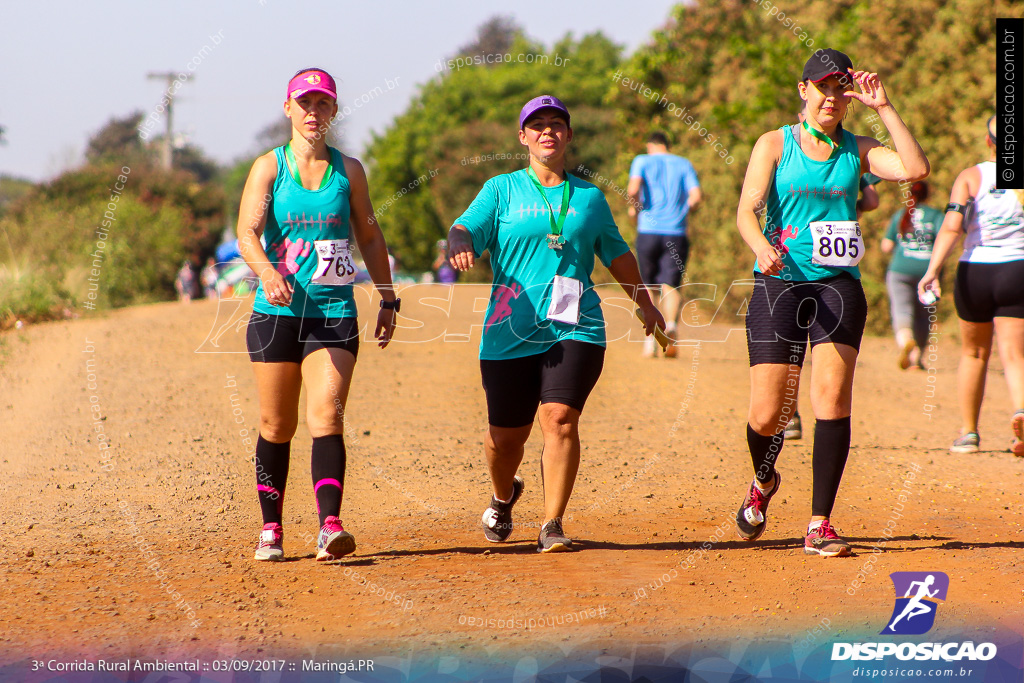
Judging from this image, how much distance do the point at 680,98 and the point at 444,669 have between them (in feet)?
67.4

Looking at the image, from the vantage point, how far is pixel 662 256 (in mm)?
9977

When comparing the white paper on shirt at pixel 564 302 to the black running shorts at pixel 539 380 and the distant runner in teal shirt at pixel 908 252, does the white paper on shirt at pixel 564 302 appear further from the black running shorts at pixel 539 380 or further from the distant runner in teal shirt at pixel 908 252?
the distant runner in teal shirt at pixel 908 252

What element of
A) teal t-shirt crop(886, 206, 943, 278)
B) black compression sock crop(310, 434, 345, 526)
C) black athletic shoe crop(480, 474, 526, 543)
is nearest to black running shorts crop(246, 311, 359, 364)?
black compression sock crop(310, 434, 345, 526)

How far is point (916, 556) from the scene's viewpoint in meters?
4.63

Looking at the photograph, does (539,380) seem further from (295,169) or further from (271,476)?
(295,169)

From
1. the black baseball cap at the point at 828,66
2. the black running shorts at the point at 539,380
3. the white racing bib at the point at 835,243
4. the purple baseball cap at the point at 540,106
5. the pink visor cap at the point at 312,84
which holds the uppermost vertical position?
the black baseball cap at the point at 828,66

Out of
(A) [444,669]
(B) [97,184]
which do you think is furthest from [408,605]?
(B) [97,184]

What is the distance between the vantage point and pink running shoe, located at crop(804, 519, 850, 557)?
4602 millimetres

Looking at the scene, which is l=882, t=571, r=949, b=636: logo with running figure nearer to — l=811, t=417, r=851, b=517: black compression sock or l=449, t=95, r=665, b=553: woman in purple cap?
l=811, t=417, r=851, b=517: black compression sock

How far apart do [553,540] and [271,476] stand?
134 centimetres

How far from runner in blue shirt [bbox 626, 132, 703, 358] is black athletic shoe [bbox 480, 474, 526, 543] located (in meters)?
5.28

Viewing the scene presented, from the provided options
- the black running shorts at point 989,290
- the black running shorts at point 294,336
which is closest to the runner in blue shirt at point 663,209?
the black running shorts at point 989,290

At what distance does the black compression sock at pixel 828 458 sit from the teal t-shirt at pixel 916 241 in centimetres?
628

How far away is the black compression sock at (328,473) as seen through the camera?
4527 mm
